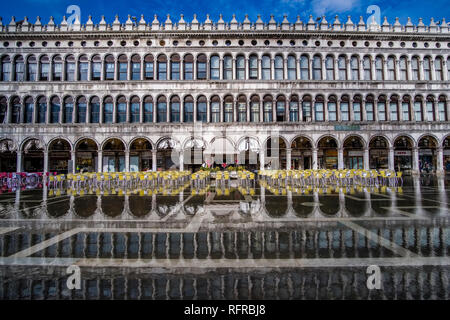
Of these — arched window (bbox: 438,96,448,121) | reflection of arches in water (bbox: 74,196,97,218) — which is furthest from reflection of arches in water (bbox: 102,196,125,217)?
arched window (bbox: 438,96,448,121)

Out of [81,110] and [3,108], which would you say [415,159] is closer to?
[81,110]

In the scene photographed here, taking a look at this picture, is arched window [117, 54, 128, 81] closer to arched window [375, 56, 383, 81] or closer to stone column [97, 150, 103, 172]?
stone column [97, 150, 103, 172]

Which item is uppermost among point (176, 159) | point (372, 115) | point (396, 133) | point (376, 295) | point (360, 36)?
point (360, 36)

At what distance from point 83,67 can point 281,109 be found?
969 inches

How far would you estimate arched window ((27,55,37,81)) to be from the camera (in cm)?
2948

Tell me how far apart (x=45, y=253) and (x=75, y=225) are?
2.42m

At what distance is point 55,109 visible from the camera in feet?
96.7

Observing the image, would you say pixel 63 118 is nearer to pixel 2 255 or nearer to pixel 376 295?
pixel 2 255

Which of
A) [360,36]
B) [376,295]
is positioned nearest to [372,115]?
[360,36]

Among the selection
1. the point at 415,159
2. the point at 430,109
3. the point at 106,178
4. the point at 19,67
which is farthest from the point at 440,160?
the point at 19,67

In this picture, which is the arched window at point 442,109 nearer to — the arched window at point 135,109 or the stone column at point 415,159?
the stone column at point 415,159

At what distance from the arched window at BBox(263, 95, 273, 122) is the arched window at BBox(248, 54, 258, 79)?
3076mm

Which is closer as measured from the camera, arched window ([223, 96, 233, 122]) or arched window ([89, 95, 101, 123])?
arched window ([89, 95, 101, 123])

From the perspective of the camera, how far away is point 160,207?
10.2 metres
